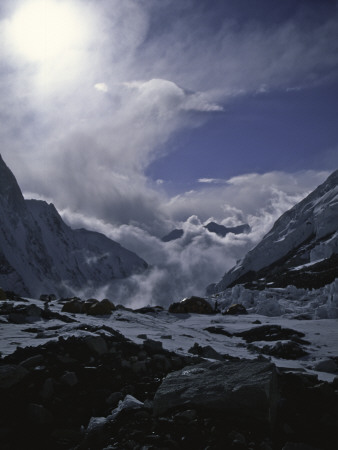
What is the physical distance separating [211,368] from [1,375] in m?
3.60

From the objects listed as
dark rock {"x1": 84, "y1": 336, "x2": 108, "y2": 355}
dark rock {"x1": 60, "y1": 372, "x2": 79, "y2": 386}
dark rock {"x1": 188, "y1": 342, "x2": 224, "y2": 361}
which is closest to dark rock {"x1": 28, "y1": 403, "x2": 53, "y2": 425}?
dark rock {"x1": 60, "y1": 372, "x2": 79, "y2": 386}

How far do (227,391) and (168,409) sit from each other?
0.93 m

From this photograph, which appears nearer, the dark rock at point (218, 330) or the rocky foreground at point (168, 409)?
the rocky foreground at point (168, 409)

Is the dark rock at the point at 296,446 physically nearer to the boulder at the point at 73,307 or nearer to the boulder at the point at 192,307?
the boulder at the point at 73,307

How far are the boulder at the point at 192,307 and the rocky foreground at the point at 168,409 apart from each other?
109 feet

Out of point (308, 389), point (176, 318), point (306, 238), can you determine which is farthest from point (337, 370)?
point (306, 238)

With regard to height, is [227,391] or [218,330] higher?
[227,391]

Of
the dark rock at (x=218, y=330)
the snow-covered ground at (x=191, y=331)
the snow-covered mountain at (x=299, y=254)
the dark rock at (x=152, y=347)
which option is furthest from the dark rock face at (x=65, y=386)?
the snow-covered mountain at (x=299, y=254)

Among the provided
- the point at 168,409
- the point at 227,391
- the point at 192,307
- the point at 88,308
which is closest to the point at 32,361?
the point at 168,409

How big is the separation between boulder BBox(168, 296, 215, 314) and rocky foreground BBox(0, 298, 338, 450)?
33.1m

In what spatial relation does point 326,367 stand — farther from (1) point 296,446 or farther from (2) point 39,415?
(2) point 39,415

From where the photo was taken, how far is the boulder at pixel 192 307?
129 feet

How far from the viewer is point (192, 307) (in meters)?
40.7

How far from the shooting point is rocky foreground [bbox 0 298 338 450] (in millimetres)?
4277
